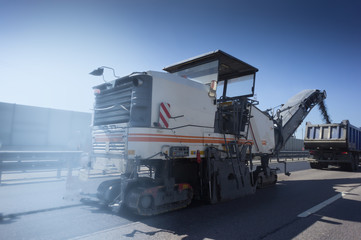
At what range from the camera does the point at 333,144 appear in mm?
13914

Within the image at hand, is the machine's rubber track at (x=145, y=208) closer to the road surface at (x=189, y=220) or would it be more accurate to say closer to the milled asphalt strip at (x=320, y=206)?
the road surface at (x=189, y=220)

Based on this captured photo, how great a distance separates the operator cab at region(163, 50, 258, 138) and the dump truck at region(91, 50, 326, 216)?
2 centimetres

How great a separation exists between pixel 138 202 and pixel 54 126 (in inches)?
486

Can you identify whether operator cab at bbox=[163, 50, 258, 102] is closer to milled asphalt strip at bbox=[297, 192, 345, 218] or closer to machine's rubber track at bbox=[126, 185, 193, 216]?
machine's rubber track at bbox=[126, 185, 193, 216]

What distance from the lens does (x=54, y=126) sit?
46.8 feet

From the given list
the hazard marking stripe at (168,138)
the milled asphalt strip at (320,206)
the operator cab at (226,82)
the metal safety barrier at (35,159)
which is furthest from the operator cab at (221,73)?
the metal safety barrier at (35,159)

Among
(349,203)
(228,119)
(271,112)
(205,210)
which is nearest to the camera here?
(205,210)

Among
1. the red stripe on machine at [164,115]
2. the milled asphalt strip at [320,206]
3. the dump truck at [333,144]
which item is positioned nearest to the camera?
the red stripe on machine at [164,115]

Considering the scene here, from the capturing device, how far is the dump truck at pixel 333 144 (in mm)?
13694

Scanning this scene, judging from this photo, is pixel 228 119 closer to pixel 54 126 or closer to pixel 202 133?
pixel 202 133

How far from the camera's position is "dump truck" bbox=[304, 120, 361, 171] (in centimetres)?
1369

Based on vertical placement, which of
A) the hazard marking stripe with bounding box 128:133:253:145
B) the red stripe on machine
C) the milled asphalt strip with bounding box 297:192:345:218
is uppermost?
the red stripe on machine

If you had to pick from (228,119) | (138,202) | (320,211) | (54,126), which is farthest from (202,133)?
(54,126)

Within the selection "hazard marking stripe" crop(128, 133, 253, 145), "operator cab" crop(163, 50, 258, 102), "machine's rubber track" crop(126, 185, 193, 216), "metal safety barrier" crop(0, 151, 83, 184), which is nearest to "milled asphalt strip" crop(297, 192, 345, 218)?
"hazard marking stripe" crop(128, 133, 253, 145)
